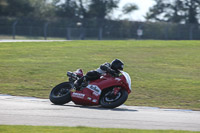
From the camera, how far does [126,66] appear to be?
2106 centimetres

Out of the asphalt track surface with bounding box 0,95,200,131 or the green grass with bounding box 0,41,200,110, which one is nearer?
the asphalt track surface with bounding box 0,95,200,131

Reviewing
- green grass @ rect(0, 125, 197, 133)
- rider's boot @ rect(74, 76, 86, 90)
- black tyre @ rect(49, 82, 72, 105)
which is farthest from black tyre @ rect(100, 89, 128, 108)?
green grass @ rect(0, 125, 197, 133)

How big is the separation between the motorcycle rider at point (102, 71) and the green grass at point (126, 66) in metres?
2.19

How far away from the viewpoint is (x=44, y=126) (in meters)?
7.57

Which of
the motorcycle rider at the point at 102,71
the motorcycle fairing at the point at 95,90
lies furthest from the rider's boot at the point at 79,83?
the motorcycle fairing at the point at 95,90

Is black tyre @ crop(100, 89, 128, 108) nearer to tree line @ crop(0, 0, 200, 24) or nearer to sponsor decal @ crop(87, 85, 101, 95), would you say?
sponsor decal @ crop(87, 85, 101, 95)

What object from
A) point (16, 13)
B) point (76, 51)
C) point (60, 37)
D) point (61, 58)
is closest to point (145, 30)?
point (60, 37)

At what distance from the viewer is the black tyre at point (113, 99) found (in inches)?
409

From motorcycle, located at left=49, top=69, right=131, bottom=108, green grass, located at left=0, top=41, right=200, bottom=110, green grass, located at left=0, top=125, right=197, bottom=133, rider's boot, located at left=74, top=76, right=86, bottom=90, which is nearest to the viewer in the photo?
green grass, located at left=0, top=125, right=197, bottom=133

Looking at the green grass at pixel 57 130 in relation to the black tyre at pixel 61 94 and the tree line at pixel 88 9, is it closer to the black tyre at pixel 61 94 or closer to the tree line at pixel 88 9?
the black tyre at pixel 61 94

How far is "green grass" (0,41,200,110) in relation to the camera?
14086 mm

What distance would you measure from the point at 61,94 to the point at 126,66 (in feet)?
33.6

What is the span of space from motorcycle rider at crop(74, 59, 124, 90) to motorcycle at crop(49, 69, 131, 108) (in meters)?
0.07

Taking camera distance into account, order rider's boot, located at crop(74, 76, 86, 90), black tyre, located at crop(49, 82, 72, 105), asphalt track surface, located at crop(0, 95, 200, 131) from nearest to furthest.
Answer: asphalt track surface, located at crop(0, 95, 200, 131)
black tyre, located at crop(49, 82, 72, 105)
rider's boot, located at crop(74, 76, 86, 90)
